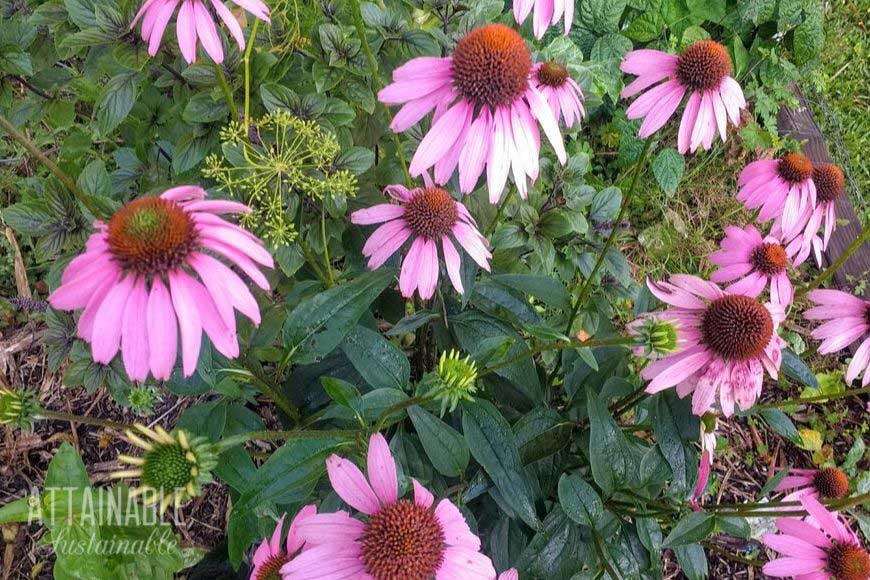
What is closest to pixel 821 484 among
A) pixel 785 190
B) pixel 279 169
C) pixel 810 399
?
pixel 810 399

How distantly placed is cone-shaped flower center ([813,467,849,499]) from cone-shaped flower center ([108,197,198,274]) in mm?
1258

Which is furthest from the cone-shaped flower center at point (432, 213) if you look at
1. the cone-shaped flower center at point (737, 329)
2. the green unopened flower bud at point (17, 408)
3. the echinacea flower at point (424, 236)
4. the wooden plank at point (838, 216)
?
the wooden plank at point (838, 216)

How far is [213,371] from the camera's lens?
0.97 meters

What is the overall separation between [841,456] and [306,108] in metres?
1.86

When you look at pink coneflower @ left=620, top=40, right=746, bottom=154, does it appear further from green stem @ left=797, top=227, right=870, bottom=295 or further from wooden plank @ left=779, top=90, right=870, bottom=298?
wooden plank @ left=779, top=90, right=870, bottom=298

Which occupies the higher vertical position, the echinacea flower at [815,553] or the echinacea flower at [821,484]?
the echinacea flower at [815,553]

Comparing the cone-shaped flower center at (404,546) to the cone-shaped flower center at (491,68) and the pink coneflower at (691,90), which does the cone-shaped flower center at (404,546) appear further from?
Result: the pink coneflower at (691,90)

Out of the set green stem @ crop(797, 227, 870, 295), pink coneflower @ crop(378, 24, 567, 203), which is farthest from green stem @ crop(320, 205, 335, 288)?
green stem @ crop(797, 227, 870, 295)

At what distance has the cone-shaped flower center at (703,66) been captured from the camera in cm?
116

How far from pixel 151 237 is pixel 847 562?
1.09 m

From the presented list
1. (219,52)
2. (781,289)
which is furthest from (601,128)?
(219,52)

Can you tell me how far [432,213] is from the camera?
110 cm

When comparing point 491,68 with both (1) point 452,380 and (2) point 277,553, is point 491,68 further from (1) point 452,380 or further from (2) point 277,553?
(2) point 277,553

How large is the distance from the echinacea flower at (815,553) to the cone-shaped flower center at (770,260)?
553mm
